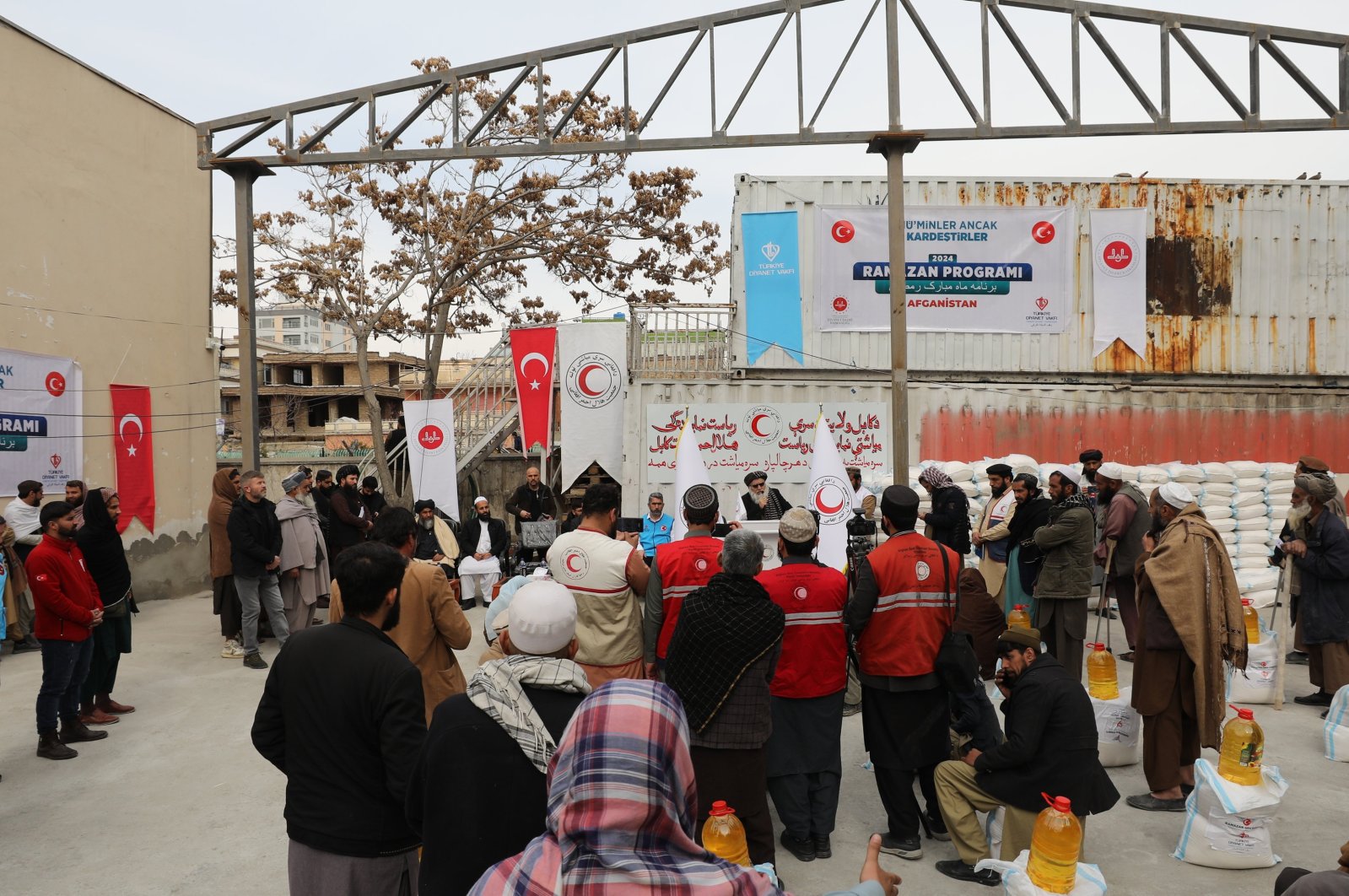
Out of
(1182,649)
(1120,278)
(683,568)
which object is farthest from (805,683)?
(1120,278)

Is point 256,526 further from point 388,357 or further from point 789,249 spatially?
point 388,357

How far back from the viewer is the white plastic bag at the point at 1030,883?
11.6 feet

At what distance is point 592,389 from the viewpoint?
13.7m

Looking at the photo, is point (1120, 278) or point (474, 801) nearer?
point (474, 801)

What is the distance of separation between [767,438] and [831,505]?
182 inches

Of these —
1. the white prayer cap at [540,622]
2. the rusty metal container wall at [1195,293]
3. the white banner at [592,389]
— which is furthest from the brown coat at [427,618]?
the rusty metal container wall at [1195,293]

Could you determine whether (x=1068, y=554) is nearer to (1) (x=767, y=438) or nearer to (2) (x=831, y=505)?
(2) (x=831, y=505)

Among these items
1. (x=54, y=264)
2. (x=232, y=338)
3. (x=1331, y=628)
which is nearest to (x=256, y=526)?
(x=54, y=264)

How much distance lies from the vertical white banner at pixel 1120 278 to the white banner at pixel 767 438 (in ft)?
12.2

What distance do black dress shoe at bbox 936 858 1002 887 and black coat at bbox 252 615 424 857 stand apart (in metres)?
2.71

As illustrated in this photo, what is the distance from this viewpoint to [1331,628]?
6918mm

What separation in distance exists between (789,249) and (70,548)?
1016 centimetres

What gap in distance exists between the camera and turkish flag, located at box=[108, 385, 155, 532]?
1175 centimetres

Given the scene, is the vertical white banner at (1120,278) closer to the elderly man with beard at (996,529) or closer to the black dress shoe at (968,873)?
the elderly man with beard at (996,529)
